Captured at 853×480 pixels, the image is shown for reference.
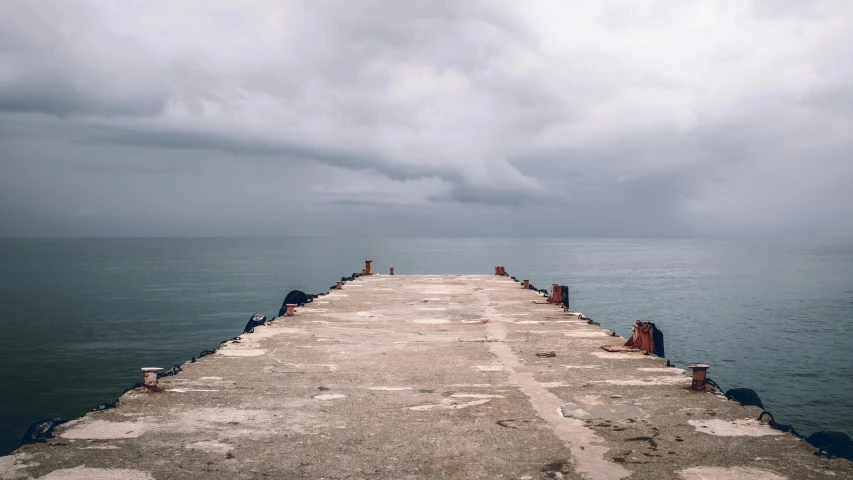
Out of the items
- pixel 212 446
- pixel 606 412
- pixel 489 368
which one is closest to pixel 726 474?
pixel 606 412

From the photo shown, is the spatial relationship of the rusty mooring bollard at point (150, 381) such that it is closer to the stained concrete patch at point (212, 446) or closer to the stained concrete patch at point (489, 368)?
the stained concrete patch at point (212, 446)

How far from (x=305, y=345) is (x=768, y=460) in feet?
32.1

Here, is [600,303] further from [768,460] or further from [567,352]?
[768,460]

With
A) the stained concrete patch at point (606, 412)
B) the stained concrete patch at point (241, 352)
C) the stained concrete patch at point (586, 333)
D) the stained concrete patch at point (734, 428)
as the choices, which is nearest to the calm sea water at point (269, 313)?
the stained concrete patch at point (586, 333)

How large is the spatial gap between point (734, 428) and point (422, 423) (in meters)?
4.14

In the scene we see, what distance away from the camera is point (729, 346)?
116ft

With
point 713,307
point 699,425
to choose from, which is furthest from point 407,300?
point 713,307

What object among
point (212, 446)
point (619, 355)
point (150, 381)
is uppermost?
point (150, 381)

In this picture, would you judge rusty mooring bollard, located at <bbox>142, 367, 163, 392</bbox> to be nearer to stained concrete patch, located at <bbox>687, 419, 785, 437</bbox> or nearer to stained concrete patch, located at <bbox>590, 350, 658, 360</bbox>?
stained concrete patch, located at <bbox>687, 419, 785, 437</bbox>

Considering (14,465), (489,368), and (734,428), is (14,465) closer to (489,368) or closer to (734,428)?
(489,368)

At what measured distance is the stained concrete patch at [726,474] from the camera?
242 inches

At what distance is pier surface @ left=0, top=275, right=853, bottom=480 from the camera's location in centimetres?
646

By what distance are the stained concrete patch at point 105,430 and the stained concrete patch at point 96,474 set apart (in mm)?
1039

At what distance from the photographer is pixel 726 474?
6250 mm
